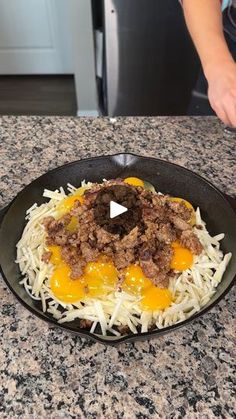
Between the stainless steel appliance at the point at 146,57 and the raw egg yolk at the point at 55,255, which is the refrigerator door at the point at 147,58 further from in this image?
the raw egg yolk at the point at 55,255

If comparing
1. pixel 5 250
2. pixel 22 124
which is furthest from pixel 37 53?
pixel 5 250

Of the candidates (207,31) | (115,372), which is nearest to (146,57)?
(207,31)

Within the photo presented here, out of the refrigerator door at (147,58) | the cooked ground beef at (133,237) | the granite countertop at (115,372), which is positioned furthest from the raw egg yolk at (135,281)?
the refrigerator door at (147,58)

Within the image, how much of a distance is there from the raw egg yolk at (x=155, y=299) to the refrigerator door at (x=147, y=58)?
74.5 inches

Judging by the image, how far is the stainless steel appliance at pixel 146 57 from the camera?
2367 millimetres

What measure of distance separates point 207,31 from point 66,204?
0.73 meters

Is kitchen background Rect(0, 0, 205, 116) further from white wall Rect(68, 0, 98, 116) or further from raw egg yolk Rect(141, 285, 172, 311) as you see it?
Result: raw egg yolk Rect(141, 285, 172, 311)

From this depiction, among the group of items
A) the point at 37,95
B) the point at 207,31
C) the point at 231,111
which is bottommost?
the point at 37,95

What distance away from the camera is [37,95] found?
368 centimetres

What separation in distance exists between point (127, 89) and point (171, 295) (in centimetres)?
199

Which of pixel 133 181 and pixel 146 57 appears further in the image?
pixel 146 57

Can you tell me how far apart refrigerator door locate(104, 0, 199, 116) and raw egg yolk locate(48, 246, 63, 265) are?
1.81 m

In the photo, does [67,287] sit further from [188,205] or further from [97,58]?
[97,58]

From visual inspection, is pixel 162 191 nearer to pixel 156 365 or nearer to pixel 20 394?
pixel 156 365
